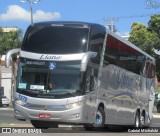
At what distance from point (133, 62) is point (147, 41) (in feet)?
98.5

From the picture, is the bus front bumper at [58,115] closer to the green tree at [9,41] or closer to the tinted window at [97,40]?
the tinted window at [97,40]

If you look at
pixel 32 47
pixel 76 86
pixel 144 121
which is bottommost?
pixel 144 121

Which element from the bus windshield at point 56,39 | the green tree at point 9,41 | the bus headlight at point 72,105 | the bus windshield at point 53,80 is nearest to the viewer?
the bus headlight at point 72,105

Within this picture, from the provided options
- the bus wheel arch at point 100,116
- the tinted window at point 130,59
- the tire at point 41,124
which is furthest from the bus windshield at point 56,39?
the tinted window at point 130,59

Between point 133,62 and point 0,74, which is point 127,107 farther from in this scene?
point 0,74

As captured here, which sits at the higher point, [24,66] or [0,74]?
[24,66]

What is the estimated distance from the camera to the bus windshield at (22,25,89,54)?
14.7m

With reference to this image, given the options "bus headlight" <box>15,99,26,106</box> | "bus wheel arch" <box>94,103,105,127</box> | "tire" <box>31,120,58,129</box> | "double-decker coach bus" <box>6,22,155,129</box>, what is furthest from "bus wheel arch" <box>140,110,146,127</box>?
"bus headlight" <box>15,99,26,106</box>

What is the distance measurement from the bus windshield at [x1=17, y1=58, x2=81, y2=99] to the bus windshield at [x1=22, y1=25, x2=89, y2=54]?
1.61ft

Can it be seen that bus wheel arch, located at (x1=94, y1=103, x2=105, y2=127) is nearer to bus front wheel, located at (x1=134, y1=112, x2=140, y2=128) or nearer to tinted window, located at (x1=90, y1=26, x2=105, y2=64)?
tinted window, located at (x1=90, y1=26, x2=105, y2=64)

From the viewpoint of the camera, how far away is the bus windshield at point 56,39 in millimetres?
14719

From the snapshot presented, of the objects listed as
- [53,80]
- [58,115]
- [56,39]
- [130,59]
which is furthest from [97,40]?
[130,59]

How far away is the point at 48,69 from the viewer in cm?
1457

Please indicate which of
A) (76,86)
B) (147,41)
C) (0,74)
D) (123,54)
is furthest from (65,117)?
(0,74)
